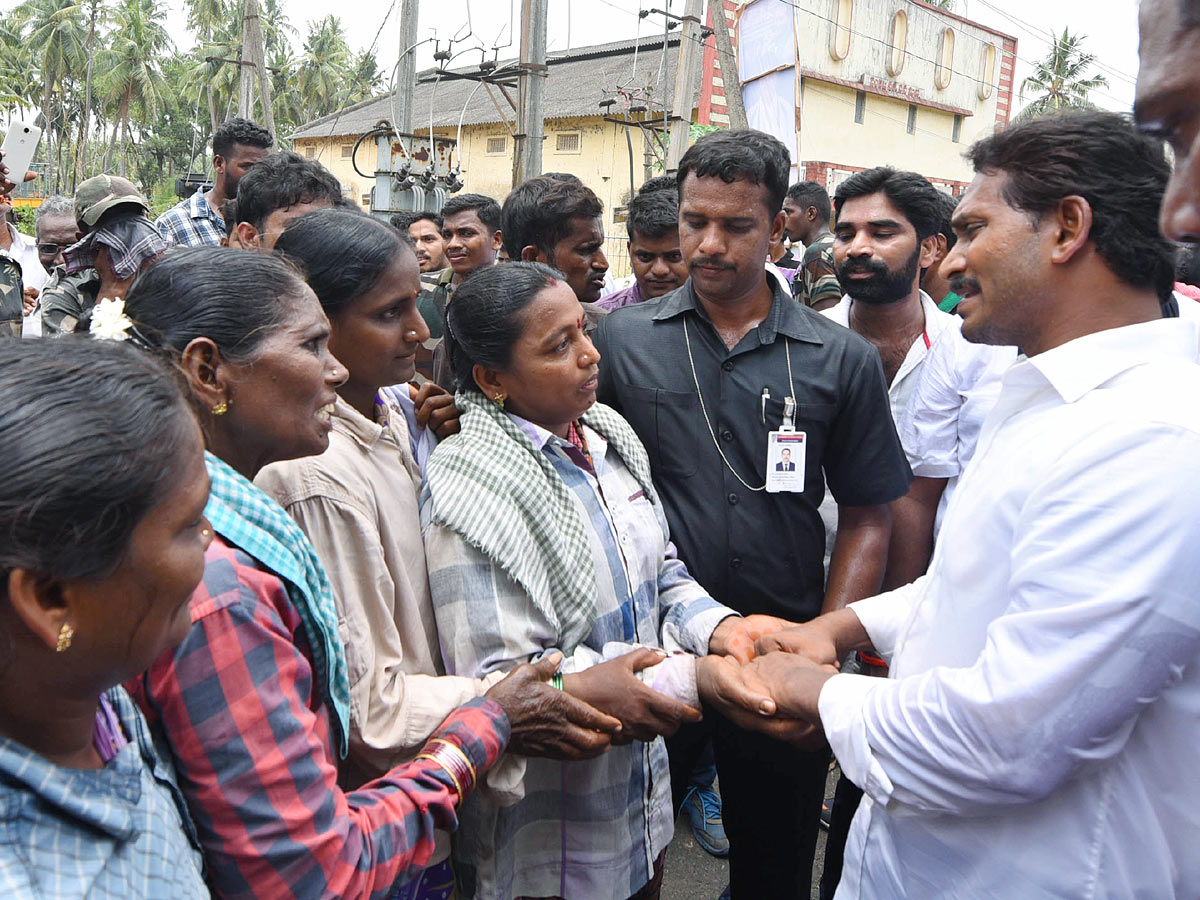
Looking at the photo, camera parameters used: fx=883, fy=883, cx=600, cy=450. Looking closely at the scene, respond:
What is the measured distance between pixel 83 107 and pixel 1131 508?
60.3 meters

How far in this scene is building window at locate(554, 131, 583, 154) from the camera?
25.6m

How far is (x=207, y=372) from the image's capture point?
4.87ft

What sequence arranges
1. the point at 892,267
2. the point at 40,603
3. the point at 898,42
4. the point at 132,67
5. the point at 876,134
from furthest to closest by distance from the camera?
the point at 132,67 < the point at 876,134 < the point at 898,42 < the point at 892,267 < the point at 40,603

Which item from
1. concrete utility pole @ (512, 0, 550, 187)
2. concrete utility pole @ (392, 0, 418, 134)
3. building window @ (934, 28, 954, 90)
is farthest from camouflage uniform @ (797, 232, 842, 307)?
building window @ (934, 28, 954, 90)

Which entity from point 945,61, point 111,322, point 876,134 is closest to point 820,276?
point 111,322

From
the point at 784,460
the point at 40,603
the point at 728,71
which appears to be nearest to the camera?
the point at 40,603

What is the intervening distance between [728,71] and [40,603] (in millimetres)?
12570

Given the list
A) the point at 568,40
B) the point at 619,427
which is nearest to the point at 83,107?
the point at 568,40

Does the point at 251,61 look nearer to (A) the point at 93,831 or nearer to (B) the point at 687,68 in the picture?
(B) the point at 687,68

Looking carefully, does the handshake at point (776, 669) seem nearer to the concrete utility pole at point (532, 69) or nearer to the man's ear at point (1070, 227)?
the man's ear at point (1070, 227)

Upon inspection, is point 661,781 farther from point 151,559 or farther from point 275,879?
point 151,559

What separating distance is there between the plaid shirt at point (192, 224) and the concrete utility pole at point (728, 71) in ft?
27.4

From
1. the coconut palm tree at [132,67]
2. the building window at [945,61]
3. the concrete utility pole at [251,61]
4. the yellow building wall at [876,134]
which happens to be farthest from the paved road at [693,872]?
the coconut palm tree at [132,67]

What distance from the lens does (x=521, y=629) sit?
184 centimetres
